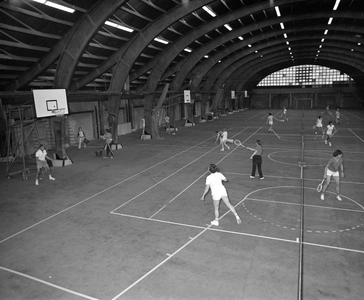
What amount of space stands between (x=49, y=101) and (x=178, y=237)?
15.4m

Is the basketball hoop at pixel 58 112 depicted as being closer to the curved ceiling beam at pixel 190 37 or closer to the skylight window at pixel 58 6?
the skylight window at pixel 58 6

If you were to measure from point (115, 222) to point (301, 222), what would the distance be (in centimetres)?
682

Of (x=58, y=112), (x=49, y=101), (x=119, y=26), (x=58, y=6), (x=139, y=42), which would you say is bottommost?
(x=58, y=112)

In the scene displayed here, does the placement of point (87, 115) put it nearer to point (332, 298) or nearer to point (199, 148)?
point (199, 148)

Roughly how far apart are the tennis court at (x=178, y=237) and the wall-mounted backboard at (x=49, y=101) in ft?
15.5

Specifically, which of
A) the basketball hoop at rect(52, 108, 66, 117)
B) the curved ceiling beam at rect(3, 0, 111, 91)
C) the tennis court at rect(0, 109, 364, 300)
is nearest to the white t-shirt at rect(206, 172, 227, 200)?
the tennis court at rect(0, 109, 364, 300)

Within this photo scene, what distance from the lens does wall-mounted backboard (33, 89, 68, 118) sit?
20578 millimetres

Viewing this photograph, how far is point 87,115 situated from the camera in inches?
1396

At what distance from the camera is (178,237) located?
10.3 meters

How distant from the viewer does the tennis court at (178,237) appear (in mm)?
7617

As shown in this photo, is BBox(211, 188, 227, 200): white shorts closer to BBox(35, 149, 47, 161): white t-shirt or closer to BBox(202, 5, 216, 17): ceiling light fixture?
BBox(35, 149, 47, 161): white t-shirt

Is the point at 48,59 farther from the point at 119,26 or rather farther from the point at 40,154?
the point at 40,154

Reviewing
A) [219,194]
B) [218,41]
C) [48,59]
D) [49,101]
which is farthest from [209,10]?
[219,194]

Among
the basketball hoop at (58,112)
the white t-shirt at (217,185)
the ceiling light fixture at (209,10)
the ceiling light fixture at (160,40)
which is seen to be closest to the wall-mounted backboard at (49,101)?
the basketball hoop at (58,112)
